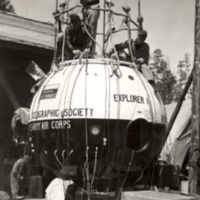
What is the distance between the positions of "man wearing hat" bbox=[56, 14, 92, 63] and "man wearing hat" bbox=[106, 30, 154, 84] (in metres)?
0.50

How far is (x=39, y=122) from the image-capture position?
6.36m

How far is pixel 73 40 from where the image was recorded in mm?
7188

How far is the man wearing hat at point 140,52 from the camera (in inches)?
285

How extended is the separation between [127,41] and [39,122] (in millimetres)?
2312

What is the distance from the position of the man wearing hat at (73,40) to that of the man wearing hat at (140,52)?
504 millimetres

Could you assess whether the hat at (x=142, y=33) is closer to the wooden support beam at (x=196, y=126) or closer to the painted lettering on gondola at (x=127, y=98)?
the wooden support beam at (x=196, y=126)

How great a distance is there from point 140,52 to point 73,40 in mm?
1354

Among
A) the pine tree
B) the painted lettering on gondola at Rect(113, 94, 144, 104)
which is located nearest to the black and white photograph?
the painted lettering on gondola at Rect(113, 94, 144, 104)

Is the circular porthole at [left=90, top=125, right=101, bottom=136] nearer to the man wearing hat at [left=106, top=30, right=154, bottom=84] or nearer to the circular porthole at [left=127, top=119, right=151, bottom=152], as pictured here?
the circular porthole at [left=127, top=119, right=151, bottom=152]

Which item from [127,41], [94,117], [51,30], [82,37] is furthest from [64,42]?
[51,30]

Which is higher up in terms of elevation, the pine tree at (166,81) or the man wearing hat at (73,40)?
the pine tree at (166,81)

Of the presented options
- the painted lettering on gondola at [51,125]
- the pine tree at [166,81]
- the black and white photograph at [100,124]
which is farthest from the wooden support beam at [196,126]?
the pine tree at [166,81]

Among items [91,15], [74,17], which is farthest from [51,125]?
[91,15]

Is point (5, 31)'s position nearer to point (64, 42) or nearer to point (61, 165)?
point (64, 42)
